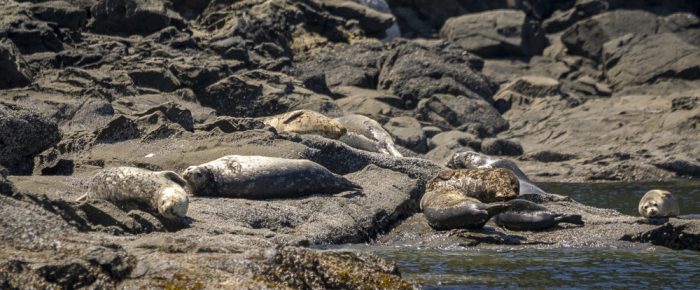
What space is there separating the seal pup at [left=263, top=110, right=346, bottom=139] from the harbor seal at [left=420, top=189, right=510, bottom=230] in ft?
13.8

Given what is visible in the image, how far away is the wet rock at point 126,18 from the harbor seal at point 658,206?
16.9 m

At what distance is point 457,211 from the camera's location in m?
11.5

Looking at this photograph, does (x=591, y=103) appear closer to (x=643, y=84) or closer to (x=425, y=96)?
(x=643, y=84)

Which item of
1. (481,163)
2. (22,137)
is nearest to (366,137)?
(481,163)

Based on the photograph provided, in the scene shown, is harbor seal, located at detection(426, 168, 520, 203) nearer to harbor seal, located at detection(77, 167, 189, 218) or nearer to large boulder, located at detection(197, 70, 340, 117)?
harbor seal, located at detection(77, 167, 189, 218)

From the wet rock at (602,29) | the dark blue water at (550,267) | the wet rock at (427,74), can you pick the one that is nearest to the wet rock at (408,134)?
the wet rock at (427,74)

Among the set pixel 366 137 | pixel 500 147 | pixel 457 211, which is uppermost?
pixel 457 211

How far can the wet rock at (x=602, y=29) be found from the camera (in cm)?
3666

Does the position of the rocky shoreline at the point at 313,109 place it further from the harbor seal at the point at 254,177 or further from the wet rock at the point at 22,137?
the harbor seal at the point at 254,177

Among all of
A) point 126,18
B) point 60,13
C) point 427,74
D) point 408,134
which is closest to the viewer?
point 60,13

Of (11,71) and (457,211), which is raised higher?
(457,211)

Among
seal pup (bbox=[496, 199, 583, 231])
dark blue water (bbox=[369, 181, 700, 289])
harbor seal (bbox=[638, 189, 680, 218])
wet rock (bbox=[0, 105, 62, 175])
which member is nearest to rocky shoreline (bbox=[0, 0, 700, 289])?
wet rock (bbox=[0, 105, 62, 175])

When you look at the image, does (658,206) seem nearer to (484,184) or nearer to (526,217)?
(526,217)

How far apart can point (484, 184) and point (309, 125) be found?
4.34 metres
